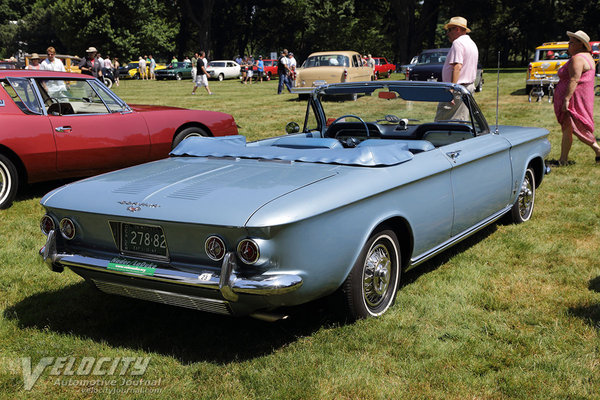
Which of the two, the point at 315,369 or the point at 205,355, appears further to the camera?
the point at 205,355

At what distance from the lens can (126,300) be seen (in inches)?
168

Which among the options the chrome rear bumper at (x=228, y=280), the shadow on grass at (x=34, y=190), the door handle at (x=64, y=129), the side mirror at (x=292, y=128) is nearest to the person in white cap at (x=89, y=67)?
the shadow on grass at (x=34, y=190)

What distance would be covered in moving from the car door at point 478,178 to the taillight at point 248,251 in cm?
186

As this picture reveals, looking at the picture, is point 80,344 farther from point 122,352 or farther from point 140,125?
point 140,125

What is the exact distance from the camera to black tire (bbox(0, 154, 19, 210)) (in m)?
6.68

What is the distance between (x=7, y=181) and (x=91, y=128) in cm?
106

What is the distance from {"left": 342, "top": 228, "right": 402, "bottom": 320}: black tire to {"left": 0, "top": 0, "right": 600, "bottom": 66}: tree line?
38.1m

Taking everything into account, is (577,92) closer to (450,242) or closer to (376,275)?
(450,242)

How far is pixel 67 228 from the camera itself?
3627 millimetres

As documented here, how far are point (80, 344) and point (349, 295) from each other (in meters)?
1.51

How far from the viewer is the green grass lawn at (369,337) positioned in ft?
10.1

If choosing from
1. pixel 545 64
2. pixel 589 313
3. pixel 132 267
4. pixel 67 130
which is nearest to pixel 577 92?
pixel 589 313

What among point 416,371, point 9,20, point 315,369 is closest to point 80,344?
point 315,369

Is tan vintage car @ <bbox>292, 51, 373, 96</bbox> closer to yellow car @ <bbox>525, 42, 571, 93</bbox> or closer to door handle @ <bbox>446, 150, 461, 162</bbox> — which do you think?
yellow car @ <bbox>525, 42, 571, 93</bbox>
